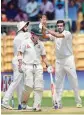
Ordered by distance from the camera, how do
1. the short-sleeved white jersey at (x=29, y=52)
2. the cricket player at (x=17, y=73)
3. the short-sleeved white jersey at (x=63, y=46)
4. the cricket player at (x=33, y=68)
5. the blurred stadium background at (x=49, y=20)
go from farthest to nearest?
the blurred stadium background at (x=49, y=20) → the short-sleeved white jersey at (x=63, y=46) → the cricket player at (x=17, y=73) → the short-sleeved white jersey at (x=29, y=52) → the cricket player at (x=33, y=68)

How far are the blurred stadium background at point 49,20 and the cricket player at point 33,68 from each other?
6.49 meters

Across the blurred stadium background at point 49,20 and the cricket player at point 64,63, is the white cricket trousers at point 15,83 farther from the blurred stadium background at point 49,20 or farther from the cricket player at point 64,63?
the blurred stadium background at point 49,20

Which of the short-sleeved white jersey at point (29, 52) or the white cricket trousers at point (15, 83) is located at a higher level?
the short-sleeved white jersey at point (29, 52)

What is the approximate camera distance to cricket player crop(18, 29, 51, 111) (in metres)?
15.3

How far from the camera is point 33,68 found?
15445mm

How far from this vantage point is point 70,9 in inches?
1077

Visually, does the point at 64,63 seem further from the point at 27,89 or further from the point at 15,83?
the point at 27,89

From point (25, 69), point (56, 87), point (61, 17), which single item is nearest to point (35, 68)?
point (25, 69)

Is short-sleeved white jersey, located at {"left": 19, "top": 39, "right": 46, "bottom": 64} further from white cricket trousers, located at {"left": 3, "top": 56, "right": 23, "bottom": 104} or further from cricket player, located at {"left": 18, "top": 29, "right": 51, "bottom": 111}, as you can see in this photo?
white cricket trousers, located at {"left": 3, "top": 56, "right": 23, "bottom": 104}

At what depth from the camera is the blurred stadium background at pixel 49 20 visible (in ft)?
80.0

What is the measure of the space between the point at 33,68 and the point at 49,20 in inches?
426

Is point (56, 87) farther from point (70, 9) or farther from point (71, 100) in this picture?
point (70, 9)

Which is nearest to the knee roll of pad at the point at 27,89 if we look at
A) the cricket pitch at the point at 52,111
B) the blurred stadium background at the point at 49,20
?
the cricket pitch at the point at 52,111

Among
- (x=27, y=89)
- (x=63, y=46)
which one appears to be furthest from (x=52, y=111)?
(x=63, y=46)
